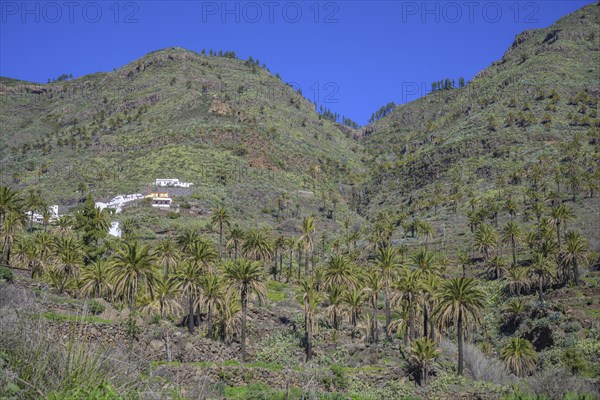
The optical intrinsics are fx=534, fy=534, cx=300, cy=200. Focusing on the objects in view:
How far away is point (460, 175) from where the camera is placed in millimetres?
153125

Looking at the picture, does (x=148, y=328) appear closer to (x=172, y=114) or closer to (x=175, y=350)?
(x=175, y=350)

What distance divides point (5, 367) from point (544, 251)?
76995mm

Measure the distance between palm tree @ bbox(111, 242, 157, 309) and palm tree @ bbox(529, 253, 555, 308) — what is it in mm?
46924

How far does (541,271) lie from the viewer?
225 ft

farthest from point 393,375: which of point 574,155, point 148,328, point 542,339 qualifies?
point 574,155

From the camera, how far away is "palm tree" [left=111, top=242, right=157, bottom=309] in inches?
1821

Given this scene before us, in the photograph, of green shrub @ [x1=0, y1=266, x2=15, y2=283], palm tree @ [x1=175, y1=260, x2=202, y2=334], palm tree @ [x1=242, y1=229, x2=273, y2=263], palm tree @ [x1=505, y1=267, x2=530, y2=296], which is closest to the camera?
green shrub @ [x1=0, y1=266, x2=15, y2=283]

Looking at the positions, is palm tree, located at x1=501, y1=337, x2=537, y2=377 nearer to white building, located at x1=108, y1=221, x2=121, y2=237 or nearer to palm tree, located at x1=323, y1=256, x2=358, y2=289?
palm tree, located at x1=323, y1=256, x2=358, y2=289

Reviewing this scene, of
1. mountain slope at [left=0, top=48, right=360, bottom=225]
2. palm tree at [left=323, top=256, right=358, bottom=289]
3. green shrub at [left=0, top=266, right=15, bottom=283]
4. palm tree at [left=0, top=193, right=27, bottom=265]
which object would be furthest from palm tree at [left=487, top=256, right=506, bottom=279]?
green shrub at [left=0, top=266, right=15, bottom=283]

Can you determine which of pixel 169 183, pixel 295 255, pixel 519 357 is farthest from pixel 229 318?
pixel 169 183

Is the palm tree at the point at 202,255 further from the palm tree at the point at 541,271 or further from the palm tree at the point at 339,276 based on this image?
the palm tree at the point at 541,271

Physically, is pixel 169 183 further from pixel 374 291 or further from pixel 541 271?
pixel 541 271

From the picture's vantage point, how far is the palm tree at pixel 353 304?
178ft

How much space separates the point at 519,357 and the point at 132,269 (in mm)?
35528
